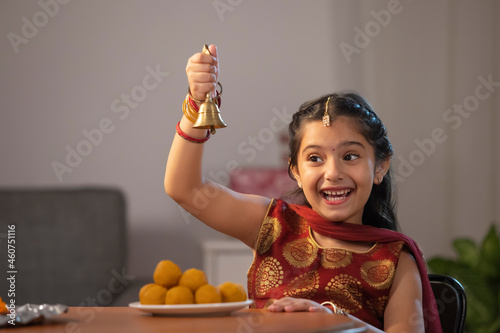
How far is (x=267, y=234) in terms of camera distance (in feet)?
5.77

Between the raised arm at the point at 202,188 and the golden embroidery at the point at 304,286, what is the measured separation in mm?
187

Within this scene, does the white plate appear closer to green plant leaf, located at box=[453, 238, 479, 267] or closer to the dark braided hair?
the dark braided hair

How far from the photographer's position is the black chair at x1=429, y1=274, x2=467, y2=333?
5.43 ft

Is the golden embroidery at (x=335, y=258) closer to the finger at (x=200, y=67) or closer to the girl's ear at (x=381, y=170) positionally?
the girl's ear at (x=381, y=170)

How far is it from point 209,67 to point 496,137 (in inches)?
126

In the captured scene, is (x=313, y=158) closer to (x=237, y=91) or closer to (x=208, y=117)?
(x=208, y=117)

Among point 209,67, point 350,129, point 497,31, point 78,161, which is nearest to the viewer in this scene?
point 209,67

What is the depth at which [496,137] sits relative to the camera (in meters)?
4.20

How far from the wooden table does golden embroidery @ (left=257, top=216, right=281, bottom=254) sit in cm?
48

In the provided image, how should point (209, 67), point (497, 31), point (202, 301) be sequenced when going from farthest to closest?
point (497, 31)
point (209, 67)
point (202, 301)

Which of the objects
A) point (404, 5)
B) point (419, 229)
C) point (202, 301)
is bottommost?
point (419, 229)

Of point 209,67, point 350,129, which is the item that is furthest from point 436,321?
point 209,67

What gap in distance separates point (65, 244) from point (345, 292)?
206 cm

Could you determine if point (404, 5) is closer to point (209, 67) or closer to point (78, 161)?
point (78, 161)
